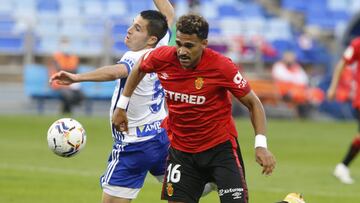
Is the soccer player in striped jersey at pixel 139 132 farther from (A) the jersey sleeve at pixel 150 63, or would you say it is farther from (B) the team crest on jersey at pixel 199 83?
(B) the team crest on jersey at pixel 199 83

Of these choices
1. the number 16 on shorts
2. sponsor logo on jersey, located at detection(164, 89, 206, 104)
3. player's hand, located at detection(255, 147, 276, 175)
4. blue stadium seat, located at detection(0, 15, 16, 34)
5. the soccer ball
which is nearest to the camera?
player's hand, located at detection(255, 147, 276, 175)

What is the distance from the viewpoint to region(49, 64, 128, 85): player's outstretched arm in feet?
27.4

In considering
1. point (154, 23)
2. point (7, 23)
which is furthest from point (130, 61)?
point (7, 23)

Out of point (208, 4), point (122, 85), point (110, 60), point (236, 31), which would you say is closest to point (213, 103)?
point (122, 85)

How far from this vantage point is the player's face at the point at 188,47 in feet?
25.6

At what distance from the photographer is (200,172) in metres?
8.25

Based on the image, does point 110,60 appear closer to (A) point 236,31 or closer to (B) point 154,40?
(A) point 236,31

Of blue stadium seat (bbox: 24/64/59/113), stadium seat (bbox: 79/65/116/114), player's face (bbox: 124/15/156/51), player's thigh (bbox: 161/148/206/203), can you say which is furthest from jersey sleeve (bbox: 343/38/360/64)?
blue stadium seat (bbox: 24/64/59/113)

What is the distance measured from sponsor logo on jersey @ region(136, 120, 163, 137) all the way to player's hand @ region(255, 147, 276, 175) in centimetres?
158

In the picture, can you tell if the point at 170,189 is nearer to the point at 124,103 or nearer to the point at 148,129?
the point at 124,103

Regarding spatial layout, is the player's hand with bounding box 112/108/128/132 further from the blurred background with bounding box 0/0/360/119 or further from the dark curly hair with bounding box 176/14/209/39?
the blurred background with bounding box 0/0/360/119

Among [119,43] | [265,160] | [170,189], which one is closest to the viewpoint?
[265,160]

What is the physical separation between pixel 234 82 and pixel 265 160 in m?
0.71

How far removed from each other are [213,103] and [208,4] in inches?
1084
